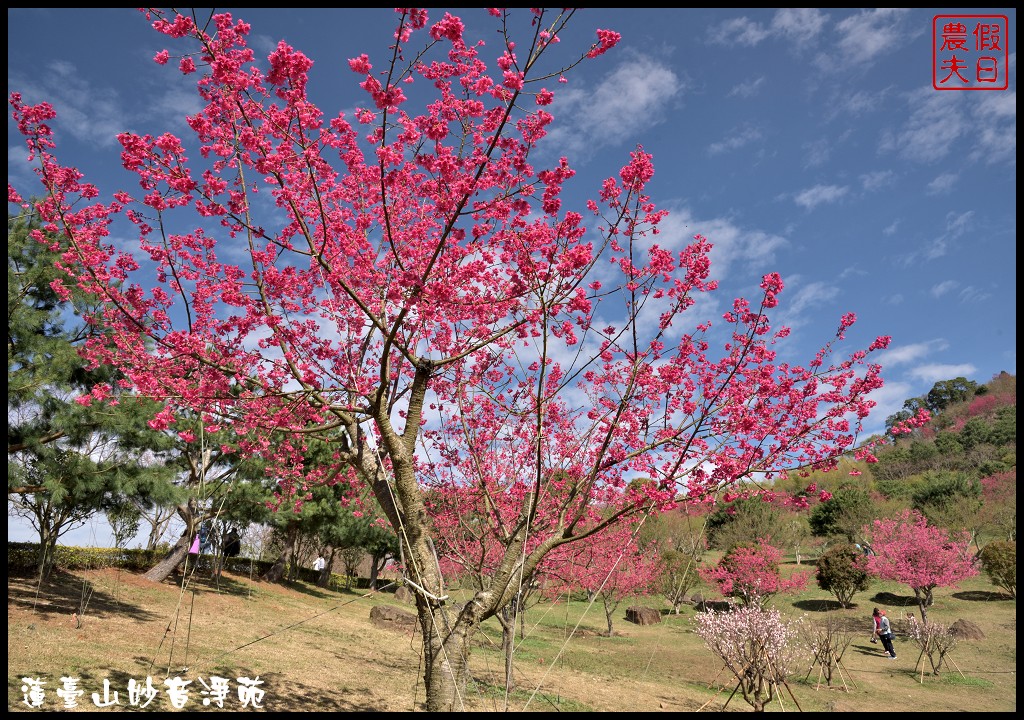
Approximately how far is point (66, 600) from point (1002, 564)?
28755mm

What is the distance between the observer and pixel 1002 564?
20953 millimetres

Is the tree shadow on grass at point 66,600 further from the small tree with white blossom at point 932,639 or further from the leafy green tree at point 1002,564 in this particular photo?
the leafy green tree at point 1002,564

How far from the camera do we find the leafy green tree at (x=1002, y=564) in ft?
67.7

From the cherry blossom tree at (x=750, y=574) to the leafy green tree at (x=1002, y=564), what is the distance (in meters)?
6.52

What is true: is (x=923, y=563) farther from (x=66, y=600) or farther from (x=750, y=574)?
(x=66, y=600)

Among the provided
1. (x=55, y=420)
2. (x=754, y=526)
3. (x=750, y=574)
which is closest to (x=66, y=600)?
(x=55, y=420)

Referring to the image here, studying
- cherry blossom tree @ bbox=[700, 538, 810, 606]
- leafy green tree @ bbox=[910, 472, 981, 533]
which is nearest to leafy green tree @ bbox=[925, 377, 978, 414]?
leafy green tree @ bbox=[910, 472, 981, 533]

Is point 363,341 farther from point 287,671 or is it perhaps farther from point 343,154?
point 287,671

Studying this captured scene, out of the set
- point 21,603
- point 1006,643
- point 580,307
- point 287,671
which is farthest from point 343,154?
point 1006,643

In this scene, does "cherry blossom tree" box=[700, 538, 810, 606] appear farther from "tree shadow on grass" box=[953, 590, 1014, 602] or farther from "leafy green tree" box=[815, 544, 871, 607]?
"tree shadow on grass" box=[953, 590, 1014, 602]

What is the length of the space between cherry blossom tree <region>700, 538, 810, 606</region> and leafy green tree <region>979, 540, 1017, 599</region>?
6525mm

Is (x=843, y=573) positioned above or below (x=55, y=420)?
below

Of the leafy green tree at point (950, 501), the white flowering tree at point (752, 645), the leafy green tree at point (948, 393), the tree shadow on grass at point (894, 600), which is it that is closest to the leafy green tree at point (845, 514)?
the leafy green tree at point (950, 501)

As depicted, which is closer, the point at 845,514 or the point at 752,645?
the point at 752,645
